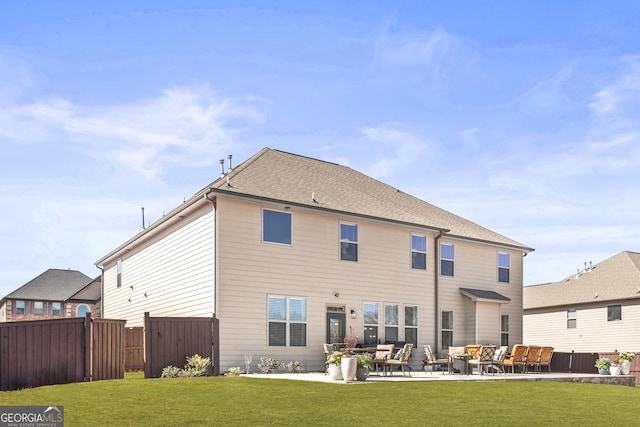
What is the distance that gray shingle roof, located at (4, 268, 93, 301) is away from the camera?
204 ft

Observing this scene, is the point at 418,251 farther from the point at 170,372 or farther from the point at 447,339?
the point at 170,372

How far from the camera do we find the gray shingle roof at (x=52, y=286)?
62.0 meters

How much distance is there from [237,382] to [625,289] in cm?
2738

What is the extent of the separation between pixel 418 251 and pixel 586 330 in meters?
17.3

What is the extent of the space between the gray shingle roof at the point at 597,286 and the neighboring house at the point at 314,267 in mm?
9644

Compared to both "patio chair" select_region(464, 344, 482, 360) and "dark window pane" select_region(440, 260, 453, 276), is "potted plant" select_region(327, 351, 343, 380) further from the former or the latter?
"dark window pane" select_region(440, 260, 453, 276)

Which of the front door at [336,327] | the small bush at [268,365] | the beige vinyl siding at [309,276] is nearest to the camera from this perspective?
the small bush at [268,365]

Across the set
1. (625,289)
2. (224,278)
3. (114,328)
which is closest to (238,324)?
(224,278)

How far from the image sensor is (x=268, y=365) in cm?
2078

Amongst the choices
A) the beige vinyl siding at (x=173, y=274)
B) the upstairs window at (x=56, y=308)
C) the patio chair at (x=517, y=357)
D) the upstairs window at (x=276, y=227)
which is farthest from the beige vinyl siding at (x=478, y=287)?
the upstairs window at (x=56, y=308)

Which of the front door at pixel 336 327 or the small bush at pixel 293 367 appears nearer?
the small bush at pixel 293 367

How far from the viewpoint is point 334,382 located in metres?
16.6

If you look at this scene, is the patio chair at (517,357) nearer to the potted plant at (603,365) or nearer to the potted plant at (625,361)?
the potted plant at (603,365)

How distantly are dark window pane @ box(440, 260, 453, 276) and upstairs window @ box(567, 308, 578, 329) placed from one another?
15.6m
